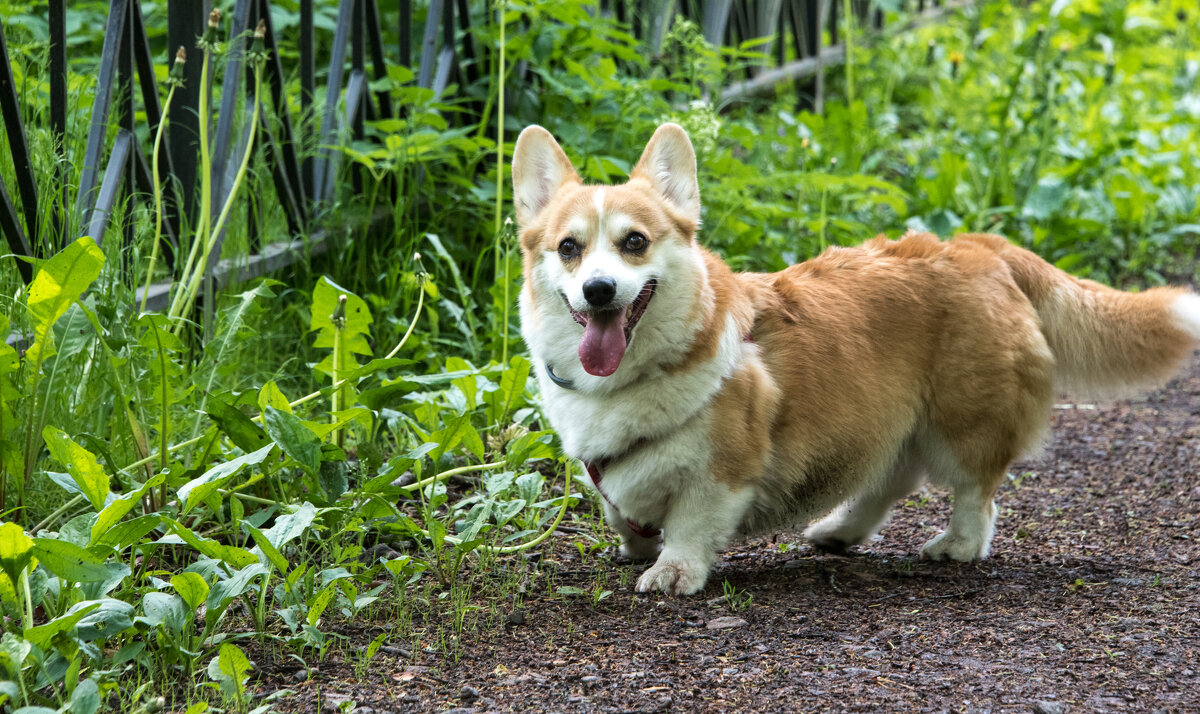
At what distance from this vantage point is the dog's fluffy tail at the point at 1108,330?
3273 millimetres

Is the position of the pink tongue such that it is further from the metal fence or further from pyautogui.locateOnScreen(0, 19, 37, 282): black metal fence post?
pyautogui.locateOnScreen(0, 19, 37, 282): black metal fence post

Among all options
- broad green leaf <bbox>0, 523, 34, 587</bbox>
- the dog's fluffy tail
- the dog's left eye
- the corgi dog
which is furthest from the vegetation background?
the dog's fluffy tail

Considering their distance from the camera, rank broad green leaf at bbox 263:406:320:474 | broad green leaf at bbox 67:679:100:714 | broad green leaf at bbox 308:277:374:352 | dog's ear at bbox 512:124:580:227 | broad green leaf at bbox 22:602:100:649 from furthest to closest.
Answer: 1. dog's ear at bbox 512:124:580:227
2. broad green leaf at bbox 308:277:374:352
3. broad green leaf at bbox 263:406:320:474
4. broad green leaf at bbox 22:602:100:649
5. broad green leaf at bbox 67:679:100:714

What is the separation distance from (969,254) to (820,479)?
0.82 m

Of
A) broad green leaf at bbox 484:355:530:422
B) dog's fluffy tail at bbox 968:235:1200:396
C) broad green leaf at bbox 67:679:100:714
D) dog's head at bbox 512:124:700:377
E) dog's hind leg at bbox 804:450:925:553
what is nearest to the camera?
broad green leaf at bbox 67:679:100:714

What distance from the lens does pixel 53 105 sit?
3191 millimetres

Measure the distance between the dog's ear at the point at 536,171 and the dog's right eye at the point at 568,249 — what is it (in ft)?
→ 0.88

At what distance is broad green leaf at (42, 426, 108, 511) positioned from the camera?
2422mm

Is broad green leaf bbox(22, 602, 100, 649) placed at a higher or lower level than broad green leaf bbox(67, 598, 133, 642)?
higher

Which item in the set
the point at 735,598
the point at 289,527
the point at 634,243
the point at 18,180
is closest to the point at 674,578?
the point at 735,598

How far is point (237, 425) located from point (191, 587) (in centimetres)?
59

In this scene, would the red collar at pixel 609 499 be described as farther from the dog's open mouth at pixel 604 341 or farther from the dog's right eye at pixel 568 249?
the dog's right eye at pixel 568 249

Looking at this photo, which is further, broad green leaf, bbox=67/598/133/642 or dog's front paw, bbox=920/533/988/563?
dog's front paw, bbox=920/533/988/563

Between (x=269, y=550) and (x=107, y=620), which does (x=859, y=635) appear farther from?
(x=107, y=620)
